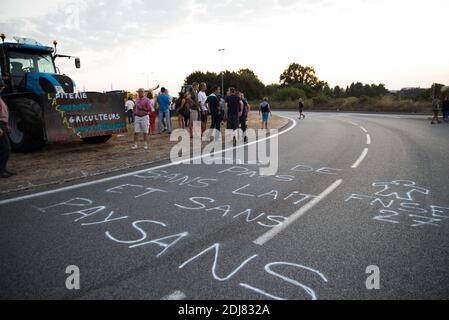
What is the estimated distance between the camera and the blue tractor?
8.74 m

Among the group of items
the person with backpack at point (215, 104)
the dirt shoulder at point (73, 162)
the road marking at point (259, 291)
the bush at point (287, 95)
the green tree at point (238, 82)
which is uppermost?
the green tree at point (238, 82)

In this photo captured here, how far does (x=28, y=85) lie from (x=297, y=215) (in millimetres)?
9301

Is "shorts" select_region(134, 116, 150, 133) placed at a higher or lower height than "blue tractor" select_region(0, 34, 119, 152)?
lower

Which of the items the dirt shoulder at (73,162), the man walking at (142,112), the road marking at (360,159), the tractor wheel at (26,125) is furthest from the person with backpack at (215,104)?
the tractor wheel at (26,125)

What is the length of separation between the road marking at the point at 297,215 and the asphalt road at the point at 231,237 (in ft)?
0.06

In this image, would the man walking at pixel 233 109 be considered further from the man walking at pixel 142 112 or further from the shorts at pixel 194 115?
the man walking at pixel 142 112

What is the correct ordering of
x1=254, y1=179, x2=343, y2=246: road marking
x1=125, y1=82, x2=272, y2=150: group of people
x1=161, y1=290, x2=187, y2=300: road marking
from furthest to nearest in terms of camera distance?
x1=125, y1=82, x2=272, y2=150: group of people < x1=254, y1=179, x2=343, y2=246: road marking < x1=161, y1=290, x2=187, y2=300: road marking

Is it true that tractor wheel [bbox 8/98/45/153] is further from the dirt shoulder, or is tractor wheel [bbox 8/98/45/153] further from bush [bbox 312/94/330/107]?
bush [bbox 312/94/330/107]

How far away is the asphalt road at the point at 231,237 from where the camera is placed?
9.00ft

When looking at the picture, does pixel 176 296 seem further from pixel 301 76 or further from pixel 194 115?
pixel 301 76

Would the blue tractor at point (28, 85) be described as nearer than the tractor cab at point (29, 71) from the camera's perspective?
Yes

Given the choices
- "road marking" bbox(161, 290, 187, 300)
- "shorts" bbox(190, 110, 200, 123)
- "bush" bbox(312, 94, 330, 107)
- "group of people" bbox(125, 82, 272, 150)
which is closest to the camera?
"road marking" bbox(161, 290, 187, 300)

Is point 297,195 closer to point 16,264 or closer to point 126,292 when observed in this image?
point 126,292

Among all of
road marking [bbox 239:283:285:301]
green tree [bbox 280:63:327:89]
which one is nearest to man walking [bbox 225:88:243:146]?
road marking [bbox 239:283:285:301]
